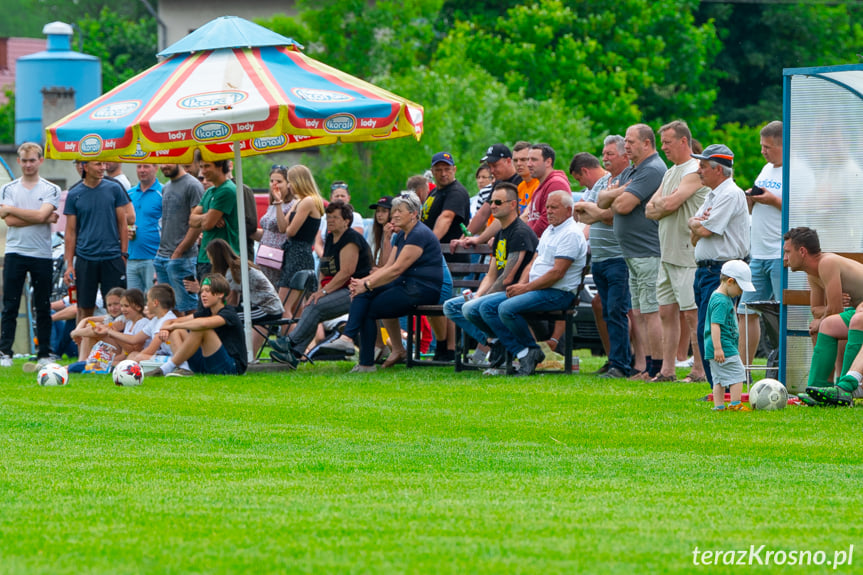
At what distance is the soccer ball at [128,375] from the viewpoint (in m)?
13.1

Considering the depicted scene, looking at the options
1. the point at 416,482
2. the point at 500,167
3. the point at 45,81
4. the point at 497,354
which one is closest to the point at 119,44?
A: the point at 45,81

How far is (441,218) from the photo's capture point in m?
15.8

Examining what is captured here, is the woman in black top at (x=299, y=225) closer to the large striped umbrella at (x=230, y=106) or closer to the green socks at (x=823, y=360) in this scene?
the large striped umbrella at (x=230, y=106)

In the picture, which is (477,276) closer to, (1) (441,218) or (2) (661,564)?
(1) (441,218)

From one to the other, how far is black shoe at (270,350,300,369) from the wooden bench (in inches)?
47.4

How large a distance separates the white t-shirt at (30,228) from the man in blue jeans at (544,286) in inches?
204

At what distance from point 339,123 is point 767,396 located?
5352mm

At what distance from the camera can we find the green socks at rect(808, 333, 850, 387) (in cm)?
1112

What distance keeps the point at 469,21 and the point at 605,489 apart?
47661mm

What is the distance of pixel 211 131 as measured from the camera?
13945 millimetres

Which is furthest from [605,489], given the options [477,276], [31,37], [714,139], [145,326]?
[31,37]

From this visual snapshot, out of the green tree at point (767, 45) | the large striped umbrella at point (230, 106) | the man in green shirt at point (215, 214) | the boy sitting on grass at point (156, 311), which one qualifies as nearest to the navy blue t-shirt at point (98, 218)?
the large striped umbrella at point (230, 106)

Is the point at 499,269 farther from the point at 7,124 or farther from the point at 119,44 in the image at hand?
the point at 119,44

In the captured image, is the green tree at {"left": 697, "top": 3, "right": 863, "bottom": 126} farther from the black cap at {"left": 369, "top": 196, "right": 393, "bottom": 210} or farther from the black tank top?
the black tank top
